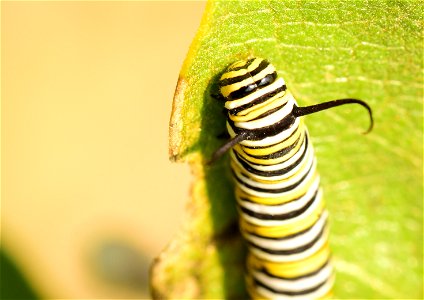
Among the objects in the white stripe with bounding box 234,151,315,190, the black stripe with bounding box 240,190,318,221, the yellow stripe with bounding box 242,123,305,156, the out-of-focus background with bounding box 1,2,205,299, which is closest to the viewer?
the yellow stripe with bounding box 242,123,305,156

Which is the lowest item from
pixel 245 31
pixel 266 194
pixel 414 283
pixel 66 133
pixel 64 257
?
pixel 64 257

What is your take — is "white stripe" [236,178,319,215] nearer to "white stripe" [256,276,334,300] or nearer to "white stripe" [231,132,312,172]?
"white stripe" [231,132,312,172]

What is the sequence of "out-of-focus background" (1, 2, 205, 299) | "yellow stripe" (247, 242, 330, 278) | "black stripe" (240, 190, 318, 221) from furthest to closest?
"out-of-focus background" (1, 2, 205, 299) → "yellow stripe" (247, 242, 330, 278) → "black stripe" (240, 190, 318, 221)

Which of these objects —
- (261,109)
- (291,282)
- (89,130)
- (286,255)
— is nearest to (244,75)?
(261,109)

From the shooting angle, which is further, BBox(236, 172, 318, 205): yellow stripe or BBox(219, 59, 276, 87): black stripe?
BBox(236, 172, 318, 205): yellow stripe

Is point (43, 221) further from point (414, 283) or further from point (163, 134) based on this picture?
point (414, 283)

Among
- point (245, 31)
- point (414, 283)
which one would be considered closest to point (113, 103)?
point (414, 283)

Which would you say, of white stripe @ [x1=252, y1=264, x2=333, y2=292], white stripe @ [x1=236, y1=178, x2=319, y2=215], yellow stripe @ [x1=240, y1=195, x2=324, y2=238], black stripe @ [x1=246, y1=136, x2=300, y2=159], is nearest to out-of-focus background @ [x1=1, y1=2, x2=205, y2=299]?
white stripe @ [x1=252, y1=264, x2=333, y2=292]
